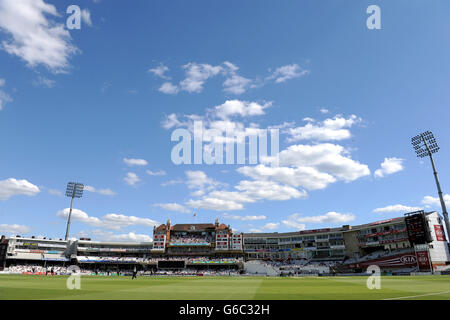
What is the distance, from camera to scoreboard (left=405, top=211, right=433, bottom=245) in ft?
219

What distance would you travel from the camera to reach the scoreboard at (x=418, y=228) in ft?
219

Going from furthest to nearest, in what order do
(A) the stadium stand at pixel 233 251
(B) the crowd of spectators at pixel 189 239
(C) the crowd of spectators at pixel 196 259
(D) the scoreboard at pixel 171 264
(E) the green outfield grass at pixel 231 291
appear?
(B) the crowd of spectators at pixel 189 239 → (D) the scoreboard at pixel 171 264 → (C) the crowd of spectators at pixel 196 259 → (A) the stadium stand at pixel 233 251 → (E) the green outfield grass at pixel 231 291

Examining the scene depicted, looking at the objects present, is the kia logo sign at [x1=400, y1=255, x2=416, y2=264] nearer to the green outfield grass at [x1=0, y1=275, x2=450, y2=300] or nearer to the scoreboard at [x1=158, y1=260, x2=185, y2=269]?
the green outfield grass at [x1=0, y1=275, x2=450, y2=300]

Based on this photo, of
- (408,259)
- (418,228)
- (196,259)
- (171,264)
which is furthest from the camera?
(196,259)

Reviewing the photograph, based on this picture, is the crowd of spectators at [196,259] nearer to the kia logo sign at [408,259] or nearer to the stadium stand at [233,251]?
the stadium stand at [233,251]

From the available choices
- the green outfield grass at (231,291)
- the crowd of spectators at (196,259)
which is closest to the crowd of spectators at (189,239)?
the crowd of spectators at (196,259)

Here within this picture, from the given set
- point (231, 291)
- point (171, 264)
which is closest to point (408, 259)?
point (231, 291)

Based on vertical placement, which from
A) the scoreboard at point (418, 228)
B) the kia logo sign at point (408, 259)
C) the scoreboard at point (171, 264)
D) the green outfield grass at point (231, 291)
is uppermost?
the scoreboard at point (418, 228)

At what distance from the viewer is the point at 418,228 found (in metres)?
68.2

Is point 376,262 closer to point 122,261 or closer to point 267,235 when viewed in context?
point 267,235

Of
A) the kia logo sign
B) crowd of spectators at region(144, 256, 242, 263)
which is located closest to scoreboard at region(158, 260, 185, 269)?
crowd of spectators at region(144, 256, 242, 263)

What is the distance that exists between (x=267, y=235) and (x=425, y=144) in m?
75.8

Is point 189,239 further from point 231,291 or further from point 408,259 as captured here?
point 231,291

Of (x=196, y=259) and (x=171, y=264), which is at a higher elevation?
(x=196, y=259)
